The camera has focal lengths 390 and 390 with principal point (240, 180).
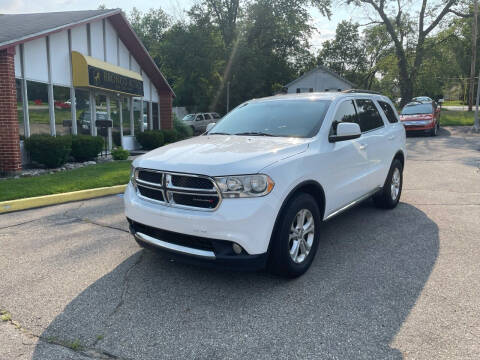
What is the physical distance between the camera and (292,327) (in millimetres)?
2980

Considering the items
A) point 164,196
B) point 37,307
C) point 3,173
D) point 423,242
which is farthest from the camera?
point 3,173

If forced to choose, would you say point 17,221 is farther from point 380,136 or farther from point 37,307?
point 380,136

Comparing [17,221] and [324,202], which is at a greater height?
[324,202]

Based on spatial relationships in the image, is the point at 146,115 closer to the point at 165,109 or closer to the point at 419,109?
the point at 165,109

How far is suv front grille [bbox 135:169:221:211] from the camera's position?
332 cm

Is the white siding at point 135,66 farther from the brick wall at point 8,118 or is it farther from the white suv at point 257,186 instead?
the white suv at point 257,186

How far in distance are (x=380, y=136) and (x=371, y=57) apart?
68434mm

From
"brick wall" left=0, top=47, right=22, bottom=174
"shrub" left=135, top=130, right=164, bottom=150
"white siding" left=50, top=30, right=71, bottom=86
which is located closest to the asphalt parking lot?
"brick wall" left=0, top=47, right=22, bottom=174

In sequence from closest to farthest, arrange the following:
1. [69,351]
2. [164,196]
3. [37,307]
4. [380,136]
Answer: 1. [69,351]
2. [37,307]
3. [164,196]
4. [380,136]

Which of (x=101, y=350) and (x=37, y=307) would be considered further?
(x=37, y=307)

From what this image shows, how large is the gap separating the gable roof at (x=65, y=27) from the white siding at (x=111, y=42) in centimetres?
21

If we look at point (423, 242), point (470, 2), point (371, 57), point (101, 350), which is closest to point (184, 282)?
point (101, 350)

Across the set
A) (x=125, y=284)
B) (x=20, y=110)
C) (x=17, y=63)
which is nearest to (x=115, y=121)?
(x=20, y=110)

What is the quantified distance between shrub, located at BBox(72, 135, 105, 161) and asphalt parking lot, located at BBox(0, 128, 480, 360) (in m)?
7.00
